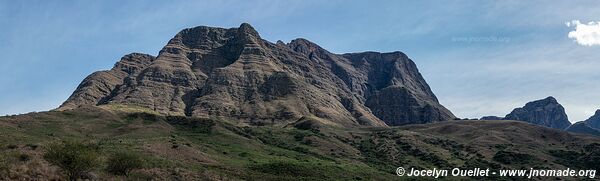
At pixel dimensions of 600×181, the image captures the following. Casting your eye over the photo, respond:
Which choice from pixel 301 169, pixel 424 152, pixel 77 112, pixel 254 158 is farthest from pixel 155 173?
pixel 424 152

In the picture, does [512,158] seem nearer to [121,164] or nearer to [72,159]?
[121,164]

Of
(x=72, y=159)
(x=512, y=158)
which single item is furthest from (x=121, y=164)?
(x=512, y=158)

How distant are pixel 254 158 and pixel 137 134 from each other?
37507 mm

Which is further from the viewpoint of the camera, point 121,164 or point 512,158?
point 512,158

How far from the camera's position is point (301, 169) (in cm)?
8131

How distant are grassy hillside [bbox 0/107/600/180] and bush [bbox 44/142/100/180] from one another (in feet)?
3.31

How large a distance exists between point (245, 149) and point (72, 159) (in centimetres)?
6516

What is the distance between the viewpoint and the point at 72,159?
46.4 metres

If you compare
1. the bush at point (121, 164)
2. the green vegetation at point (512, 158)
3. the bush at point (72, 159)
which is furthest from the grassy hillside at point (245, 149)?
the bush at point (72, 159)

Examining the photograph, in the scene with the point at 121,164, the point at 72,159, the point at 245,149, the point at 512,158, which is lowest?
the point at 512,158

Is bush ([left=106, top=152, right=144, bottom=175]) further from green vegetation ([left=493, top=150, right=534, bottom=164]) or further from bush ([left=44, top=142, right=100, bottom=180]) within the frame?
green vegetation ([left=493, top=150, right=534, bottom=164])

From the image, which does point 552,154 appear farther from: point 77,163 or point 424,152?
point 77,163

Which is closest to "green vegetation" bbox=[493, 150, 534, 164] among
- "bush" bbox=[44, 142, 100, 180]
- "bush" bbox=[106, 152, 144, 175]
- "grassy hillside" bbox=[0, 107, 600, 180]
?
"grassy hillside" bbox=[0, 107, 600, 180]

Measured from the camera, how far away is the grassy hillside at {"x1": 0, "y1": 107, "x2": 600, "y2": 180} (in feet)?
207
